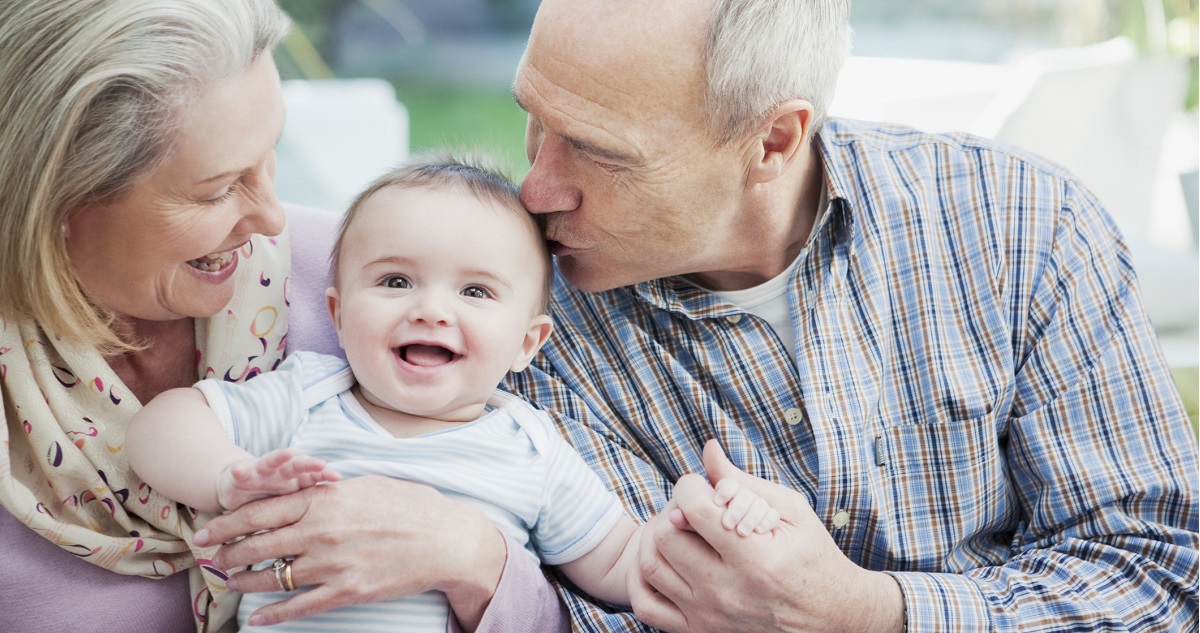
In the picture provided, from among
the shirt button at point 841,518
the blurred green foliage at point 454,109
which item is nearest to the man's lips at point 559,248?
the shirt button at point 841,518

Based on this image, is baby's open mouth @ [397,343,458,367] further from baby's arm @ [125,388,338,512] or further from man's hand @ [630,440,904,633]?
man's hand @ [630,440,904,633]

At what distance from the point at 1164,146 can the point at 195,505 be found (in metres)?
3.40

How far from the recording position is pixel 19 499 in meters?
1.51

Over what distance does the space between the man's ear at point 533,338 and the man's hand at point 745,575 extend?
0.33m

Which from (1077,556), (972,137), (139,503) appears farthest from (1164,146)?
(139,503)

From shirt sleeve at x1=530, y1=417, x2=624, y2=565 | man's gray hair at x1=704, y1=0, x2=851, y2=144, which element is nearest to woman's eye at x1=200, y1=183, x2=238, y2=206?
shirt sleeve at x1=530, y1=417, x2=624, y2=565

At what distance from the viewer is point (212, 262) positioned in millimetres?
1634

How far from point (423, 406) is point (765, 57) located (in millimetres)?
773

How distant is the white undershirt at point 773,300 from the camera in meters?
1.90

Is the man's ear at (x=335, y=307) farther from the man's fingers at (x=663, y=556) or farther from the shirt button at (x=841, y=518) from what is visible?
the shirt button at (x=841, y=518)

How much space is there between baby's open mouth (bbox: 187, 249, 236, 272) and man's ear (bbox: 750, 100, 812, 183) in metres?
0.86

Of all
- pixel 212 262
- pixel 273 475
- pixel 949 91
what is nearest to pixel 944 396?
pixel 273 475

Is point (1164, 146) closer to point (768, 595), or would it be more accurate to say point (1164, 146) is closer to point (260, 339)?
point (768, 595)

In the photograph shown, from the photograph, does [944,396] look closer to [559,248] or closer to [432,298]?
[559,248]
